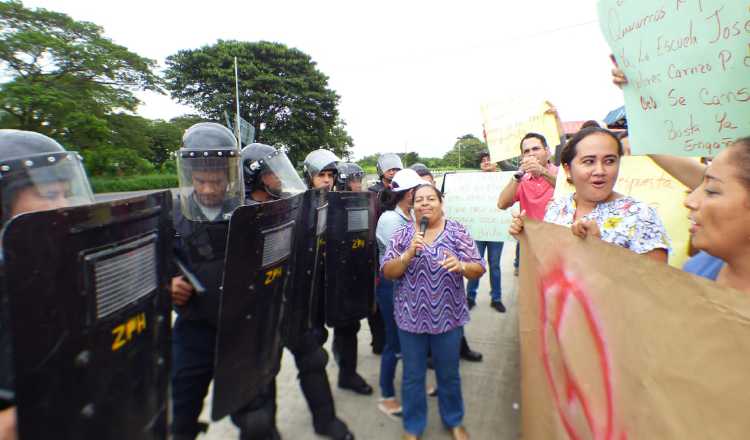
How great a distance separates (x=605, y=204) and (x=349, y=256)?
5.00 ft

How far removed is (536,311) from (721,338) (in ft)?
3.10

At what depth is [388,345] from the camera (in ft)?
8.78

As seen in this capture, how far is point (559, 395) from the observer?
1293 mm

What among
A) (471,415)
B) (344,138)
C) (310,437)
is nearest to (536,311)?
(471,415)

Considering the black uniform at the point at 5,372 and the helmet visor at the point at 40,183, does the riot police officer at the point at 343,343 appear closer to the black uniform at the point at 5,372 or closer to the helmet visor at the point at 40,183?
the helmet visor at the point at 40,183

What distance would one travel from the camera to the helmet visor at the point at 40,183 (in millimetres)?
994

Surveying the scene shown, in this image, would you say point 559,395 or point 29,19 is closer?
point 559,395

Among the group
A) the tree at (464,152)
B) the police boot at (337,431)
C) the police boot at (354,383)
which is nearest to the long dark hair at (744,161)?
the police boot at (337,431)

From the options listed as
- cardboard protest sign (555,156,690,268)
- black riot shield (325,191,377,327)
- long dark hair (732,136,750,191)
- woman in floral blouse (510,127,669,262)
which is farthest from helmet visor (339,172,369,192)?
long dark hair (732,136,750,191)

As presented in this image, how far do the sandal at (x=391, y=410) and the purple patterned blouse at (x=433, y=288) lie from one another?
792 millimetres

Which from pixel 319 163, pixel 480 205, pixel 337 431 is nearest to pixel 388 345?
pixel 337 431

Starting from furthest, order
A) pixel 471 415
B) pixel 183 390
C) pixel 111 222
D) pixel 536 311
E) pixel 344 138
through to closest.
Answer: pixel 344 138
pixel 471 415
pixel 183 390
pixel 536 311
pixel 111 222

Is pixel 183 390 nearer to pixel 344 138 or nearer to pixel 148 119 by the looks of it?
pixel 148 119

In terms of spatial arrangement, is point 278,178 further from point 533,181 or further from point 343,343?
point 533,181
